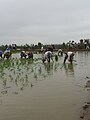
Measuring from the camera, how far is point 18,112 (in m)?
6.06

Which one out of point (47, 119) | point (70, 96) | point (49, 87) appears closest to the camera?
point (47, 119)

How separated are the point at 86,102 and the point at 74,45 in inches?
1352

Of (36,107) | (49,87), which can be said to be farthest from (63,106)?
(49,87)

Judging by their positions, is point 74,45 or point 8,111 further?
point 74,45

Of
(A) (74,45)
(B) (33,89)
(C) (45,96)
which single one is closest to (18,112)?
(C) (45,96)

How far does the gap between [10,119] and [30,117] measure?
379 millimetres

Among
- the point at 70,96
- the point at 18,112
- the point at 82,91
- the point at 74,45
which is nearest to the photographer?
the point at 18,112

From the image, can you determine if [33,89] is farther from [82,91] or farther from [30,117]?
[30,117]

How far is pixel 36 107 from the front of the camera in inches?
253

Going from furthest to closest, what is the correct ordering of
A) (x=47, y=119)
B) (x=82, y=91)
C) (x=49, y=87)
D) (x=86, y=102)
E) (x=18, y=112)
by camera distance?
(x=49, y=87) < (x=82, y=91) < (x=86, y=102) < (x=18, y=112) < (x=47, y=119)

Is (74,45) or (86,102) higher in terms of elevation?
(74,45)

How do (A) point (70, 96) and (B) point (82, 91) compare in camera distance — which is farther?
(B) point (82, 91)

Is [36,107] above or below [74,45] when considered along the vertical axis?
below

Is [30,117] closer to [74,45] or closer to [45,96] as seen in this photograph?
[45,96]
